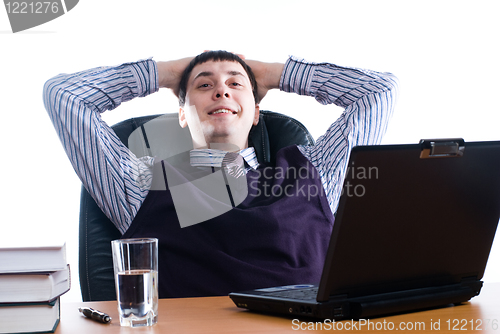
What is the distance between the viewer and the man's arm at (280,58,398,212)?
1.60 m

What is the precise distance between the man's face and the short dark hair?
0.06ft

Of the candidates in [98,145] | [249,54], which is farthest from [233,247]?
[249,54]

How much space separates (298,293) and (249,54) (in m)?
1.85

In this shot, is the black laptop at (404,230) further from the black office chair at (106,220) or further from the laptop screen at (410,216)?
the black office chair at (106,220)

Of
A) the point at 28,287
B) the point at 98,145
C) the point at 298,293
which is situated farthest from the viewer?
the point at 98,145

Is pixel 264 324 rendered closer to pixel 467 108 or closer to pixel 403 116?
pixel 403 116

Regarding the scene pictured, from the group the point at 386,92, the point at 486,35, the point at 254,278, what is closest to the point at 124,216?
the point at 254,278

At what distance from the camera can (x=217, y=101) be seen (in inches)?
67.0

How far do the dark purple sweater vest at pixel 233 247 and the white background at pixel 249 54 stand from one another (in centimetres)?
112

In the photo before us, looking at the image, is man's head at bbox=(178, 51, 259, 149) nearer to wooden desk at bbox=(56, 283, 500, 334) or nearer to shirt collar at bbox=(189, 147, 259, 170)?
→ shirt collar at bbox=(189, 147, 259, 170)

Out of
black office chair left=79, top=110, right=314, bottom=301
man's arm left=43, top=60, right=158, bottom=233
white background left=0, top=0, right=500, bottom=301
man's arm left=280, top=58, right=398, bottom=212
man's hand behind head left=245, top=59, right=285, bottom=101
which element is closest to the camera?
black office chair left=79, top=110, right=314, bottom=301

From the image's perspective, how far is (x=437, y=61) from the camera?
264 centimetres

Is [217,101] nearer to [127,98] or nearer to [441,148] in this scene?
[127,98]

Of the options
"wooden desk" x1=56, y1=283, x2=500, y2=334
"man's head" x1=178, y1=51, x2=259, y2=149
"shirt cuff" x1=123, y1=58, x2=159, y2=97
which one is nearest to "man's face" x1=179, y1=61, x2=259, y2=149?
"man's head" x1=178, y1=51, x2=259, y2=149
